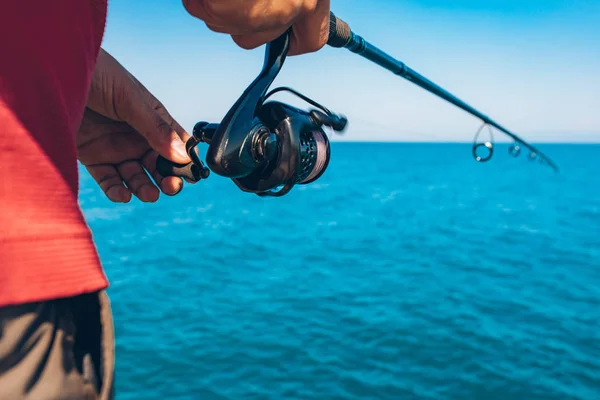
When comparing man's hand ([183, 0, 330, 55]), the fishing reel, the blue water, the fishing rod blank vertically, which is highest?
the fishing rod blank

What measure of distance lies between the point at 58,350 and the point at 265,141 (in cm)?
91

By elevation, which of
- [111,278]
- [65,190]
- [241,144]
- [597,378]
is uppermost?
[241,144]

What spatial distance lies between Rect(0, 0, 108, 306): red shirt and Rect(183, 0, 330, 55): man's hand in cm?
24

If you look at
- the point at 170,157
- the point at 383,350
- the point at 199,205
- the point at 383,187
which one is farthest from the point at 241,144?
the point at 383,187

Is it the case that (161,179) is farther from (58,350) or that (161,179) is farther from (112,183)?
(58,350)

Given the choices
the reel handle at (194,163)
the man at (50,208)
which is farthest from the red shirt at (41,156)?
the reel handle at (194,163)

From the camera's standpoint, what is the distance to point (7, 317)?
0.88 m

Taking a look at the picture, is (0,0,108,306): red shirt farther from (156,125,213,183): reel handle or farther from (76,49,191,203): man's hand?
(76,49,191,203): man's hand

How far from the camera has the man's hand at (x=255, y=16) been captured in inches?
→ 44.9

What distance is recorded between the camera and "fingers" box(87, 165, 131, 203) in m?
2.07

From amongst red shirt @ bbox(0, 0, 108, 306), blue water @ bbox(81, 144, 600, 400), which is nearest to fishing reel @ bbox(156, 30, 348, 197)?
red shirt @ bbox(0, 0, 108, 306)

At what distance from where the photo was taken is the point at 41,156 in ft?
3.02

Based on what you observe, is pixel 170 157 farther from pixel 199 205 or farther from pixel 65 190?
pixel 199 205

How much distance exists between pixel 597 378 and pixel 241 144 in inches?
410
